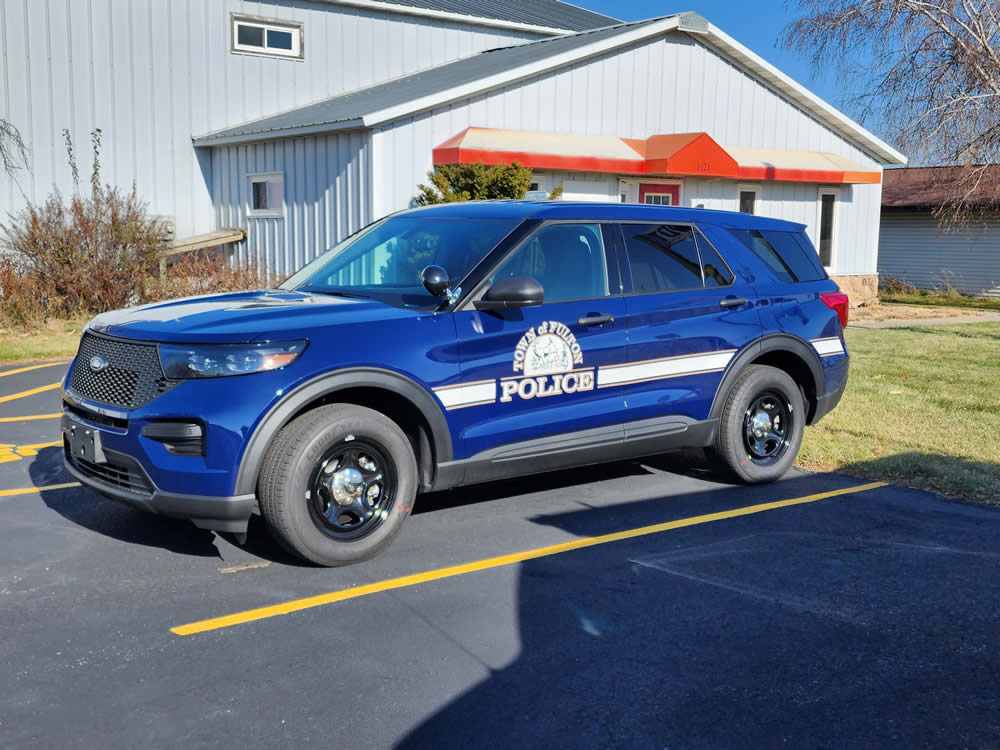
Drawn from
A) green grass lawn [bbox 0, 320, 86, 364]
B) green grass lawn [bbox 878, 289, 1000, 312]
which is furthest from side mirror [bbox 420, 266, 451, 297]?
green grass lawn [bbox 878, 289, 1000, 312]

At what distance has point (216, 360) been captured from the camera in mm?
4707

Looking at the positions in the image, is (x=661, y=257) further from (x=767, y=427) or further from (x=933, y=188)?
(x=933, y=188)

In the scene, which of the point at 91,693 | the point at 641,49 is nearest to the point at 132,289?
the point at 641,49

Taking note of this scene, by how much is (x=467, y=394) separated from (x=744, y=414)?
2.29 meters

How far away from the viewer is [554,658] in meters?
→ 4.05

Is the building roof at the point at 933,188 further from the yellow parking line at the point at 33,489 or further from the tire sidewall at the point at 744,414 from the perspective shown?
the yellow parking line at the point at 33,489

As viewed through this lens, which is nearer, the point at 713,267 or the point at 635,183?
the point at 713,267

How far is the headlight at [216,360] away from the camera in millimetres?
4699

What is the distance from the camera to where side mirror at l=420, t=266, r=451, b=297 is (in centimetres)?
530

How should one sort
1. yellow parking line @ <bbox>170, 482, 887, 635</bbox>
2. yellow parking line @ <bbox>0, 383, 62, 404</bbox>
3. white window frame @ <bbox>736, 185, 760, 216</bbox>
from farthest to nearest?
1. white window frame @ <bbox>736, 185, 760, 216</bbox>
2. yellow parking line @ <bbox>0, 383, 62, 404</bbox>
3. yellow parking line @ <bbox>170, 482, 887, 635</bbox>

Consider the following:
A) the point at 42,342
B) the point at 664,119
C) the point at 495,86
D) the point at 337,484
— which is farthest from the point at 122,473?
the point at 664,119

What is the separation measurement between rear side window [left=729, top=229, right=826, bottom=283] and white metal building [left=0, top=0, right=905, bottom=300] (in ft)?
28.8

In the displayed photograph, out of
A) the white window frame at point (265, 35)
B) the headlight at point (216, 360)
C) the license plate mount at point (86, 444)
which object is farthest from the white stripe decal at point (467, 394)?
the white window frame at point (265, 35)

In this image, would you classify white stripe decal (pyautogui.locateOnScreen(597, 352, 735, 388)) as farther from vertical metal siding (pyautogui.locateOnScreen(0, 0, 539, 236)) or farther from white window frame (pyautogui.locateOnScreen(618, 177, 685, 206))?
vertical metal siding (pyautogui.locateOnScreen(0, 0, 539, 236))
